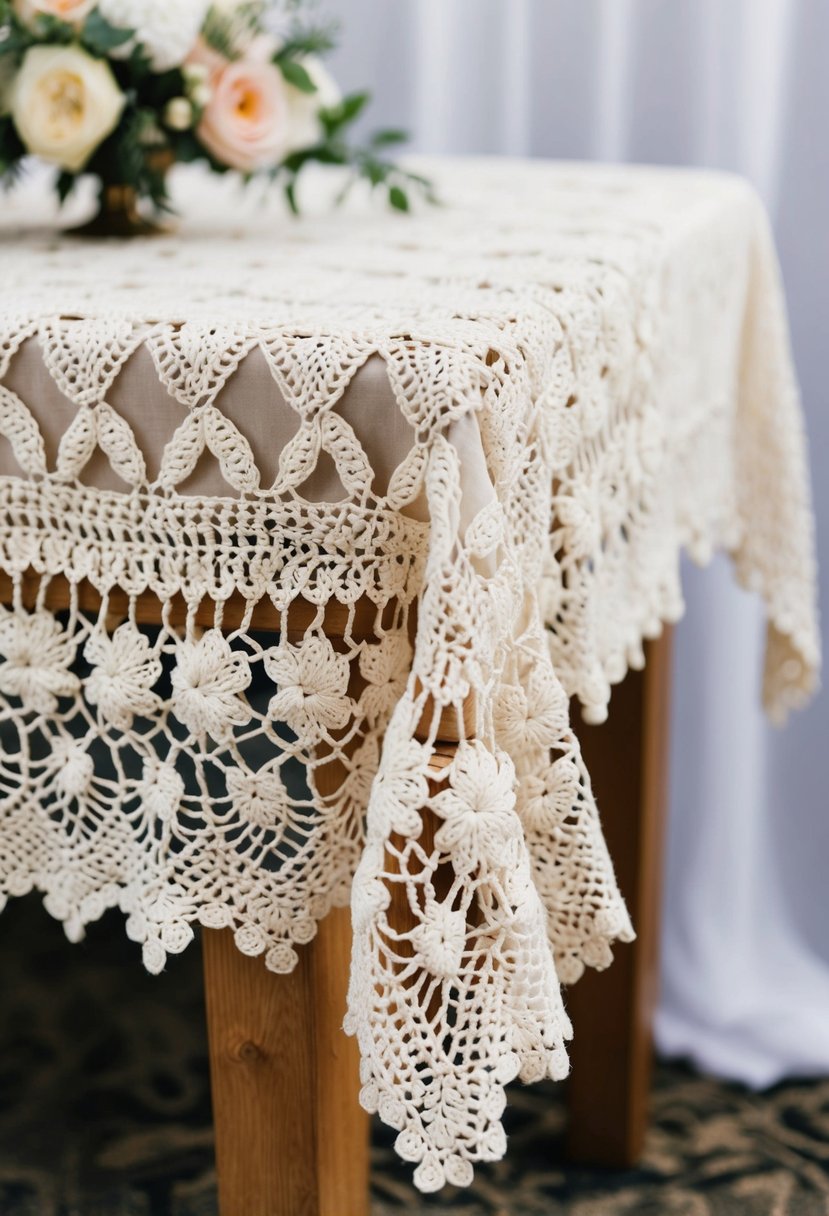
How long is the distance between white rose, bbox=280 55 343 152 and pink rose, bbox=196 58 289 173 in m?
0.02

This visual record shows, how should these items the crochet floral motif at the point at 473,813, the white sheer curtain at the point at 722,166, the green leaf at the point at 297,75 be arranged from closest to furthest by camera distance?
the crochet floral motif at the point at 473,813, the green leaf at the point at 297,75, the white sheer curtain at the point at 722,166

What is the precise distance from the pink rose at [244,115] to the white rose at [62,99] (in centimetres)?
8

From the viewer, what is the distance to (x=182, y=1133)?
4.06 feet

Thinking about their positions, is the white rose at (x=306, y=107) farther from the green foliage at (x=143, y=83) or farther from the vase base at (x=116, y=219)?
the vase base at (x=116, y=219)

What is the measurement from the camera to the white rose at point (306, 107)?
95 centimetres

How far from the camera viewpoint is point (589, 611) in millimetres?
669

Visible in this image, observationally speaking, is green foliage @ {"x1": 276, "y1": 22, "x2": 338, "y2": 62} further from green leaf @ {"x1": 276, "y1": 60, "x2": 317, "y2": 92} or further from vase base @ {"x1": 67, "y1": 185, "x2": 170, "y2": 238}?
vase base @ {"x1": 67, "y1": 185, "x2": 170, "y2": 238}

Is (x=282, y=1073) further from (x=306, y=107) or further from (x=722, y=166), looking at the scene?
(x=722, y=166)

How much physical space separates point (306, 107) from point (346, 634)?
1.79 ft

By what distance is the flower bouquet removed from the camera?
827 mm

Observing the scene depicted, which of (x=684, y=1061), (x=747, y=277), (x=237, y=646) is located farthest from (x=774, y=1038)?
(x=237, y=646)

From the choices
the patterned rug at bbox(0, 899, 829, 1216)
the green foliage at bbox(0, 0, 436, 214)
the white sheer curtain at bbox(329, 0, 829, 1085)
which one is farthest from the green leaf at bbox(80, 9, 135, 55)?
the patterned rug at bbox(0, 899, 829, 1216)

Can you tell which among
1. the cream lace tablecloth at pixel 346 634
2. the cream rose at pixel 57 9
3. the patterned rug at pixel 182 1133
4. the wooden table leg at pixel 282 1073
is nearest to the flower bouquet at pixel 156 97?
the cream rose at pixel 57 9

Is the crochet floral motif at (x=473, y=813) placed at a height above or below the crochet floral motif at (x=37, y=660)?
below
